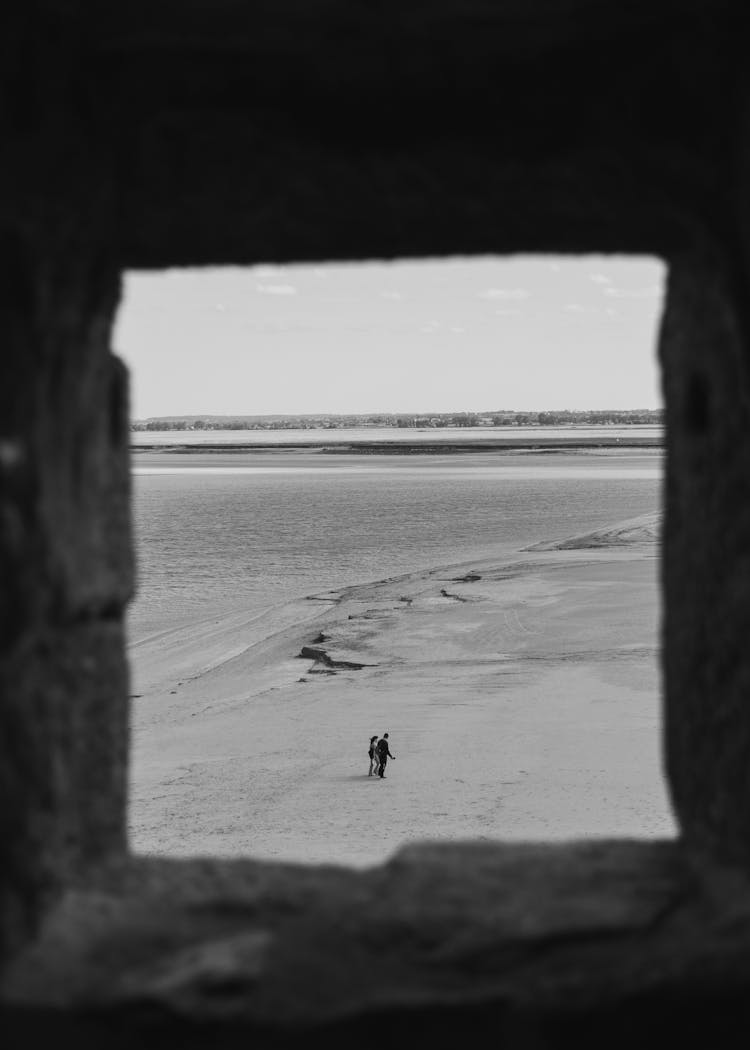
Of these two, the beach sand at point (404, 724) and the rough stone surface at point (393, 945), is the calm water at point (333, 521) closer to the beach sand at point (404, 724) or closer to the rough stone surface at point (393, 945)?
the beach sand at point (404, 724)

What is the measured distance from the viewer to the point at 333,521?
4459 centimetres

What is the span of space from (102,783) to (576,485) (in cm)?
6838

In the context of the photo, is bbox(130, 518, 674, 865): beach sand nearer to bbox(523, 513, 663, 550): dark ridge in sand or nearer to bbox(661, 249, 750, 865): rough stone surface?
bbox(661, 249, 750, 865): rough stone surface

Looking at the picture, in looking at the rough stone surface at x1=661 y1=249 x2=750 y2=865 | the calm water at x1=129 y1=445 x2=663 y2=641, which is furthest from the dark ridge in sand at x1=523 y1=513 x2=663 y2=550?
the rough stone surface at x1=661 y1=249 x2=750 y2=865

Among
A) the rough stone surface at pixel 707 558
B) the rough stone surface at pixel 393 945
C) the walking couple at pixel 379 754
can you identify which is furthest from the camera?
the walking couple at pixel 379 754

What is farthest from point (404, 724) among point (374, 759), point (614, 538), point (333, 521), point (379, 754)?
→ point (333, 521)

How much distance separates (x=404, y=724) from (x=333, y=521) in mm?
33369

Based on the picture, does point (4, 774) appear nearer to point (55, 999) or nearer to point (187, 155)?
point (55, 999)

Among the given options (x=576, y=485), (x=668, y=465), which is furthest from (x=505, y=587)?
(x=576, y=485)

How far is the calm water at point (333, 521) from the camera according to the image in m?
26.3

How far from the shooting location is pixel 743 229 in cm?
175

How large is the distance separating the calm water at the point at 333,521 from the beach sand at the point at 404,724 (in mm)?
4794

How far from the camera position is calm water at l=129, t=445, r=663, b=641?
26.3 m

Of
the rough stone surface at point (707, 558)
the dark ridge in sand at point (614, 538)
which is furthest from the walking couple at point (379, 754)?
the dark ridge in sand at point (614, 538)
